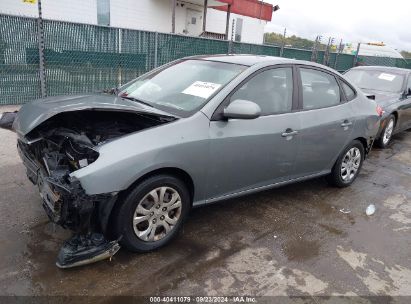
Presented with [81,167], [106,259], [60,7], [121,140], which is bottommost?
[106,259]

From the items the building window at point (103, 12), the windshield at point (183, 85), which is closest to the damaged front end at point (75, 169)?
the windshield at point (183, 85)

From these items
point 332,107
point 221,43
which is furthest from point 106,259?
point 221,43

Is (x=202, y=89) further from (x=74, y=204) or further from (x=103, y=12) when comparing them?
(x=103, y=12)

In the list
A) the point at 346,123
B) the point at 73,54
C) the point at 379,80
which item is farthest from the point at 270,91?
the point at 73,54

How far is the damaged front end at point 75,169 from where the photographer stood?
2.76 m

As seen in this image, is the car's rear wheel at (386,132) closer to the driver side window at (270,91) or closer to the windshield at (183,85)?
the driver side window at (270,91)

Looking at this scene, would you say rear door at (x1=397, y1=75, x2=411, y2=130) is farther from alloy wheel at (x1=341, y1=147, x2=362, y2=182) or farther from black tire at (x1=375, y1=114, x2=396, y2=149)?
alloy wheel at (x1=341, y1=147, x2=362, y2=182)

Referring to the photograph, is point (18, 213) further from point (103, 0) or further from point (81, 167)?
point (103, 0)

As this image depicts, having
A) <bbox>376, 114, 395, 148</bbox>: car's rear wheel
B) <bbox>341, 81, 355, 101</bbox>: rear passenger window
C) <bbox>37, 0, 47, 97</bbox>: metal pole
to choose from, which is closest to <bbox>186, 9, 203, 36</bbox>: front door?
<bbox>37, 0, 47, 97</bbox>: metal pole

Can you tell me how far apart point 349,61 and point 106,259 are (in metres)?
16.8

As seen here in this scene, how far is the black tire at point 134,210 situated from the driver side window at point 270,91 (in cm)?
104

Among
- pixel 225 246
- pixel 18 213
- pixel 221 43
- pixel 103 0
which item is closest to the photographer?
pixel 225 246

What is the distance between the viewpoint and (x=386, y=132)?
755 centimetres

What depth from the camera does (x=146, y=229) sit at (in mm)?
3182
